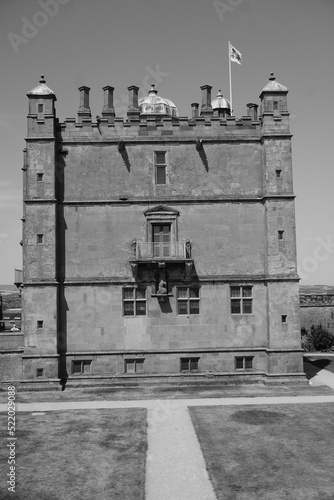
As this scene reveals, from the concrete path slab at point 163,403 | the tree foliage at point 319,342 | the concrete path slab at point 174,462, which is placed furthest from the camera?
the tree foliage at point 319,342

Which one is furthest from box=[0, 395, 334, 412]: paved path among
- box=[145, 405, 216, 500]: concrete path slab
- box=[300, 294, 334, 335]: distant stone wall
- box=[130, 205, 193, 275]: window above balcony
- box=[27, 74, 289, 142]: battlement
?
box=[300, 294, 334, 335]: distant stone wall

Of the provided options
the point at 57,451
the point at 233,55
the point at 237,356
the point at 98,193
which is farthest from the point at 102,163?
the point at 57,451

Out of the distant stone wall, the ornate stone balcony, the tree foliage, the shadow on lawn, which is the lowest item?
the shadow on lawn

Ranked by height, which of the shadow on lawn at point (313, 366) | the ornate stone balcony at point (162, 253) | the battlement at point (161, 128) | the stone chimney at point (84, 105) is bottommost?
the shadow on lawn at point (313, 366)

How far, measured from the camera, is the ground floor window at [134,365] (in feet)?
91.0

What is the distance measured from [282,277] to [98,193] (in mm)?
12165

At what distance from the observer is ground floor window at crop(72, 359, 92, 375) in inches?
1084

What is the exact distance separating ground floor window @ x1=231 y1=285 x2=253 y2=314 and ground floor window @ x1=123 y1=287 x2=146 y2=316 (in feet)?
17.8

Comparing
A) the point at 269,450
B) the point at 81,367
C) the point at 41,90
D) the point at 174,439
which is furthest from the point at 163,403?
the point at 41,90

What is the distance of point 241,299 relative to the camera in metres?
28.2

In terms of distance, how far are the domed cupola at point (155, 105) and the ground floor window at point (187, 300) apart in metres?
16.9

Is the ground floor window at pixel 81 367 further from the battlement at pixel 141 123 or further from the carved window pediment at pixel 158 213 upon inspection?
the battlement at pixel 141 123

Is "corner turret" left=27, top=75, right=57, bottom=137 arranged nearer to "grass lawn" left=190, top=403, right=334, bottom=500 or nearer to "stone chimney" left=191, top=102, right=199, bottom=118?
"stone chimney" left=191, top=102, right=199, bottom=118

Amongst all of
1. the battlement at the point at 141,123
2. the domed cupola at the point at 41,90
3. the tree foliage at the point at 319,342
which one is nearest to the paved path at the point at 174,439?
the tree foliage at the point at 319,342
